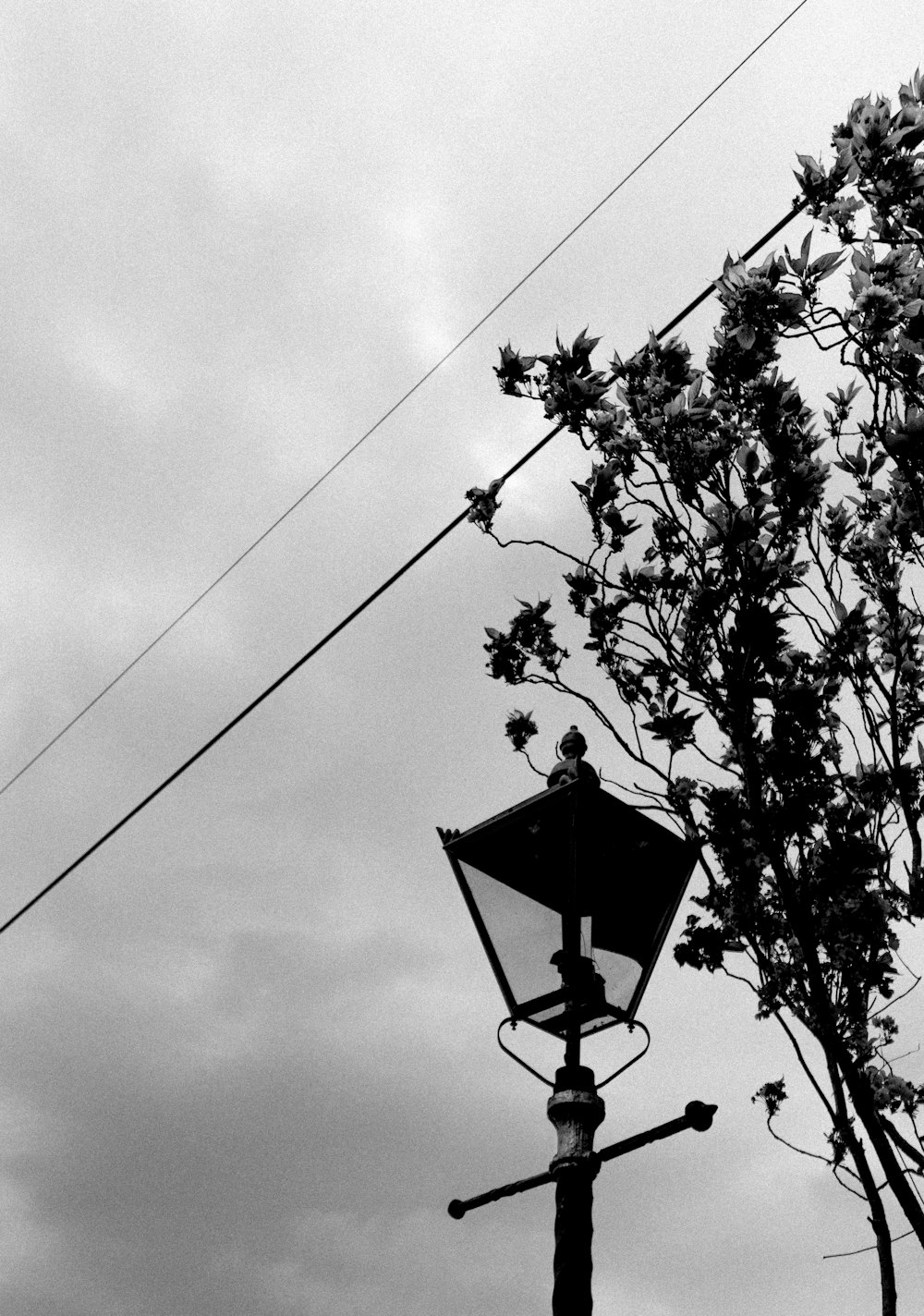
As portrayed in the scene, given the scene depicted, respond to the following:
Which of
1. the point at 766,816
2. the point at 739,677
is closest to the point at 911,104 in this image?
the point at 739,677

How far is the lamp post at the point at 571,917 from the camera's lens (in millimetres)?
3760

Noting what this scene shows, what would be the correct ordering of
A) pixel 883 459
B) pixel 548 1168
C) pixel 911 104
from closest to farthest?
pixel 548 1168 → pixel 911 104 → pixel 883 459

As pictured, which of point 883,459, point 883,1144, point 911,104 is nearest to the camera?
point 911,104

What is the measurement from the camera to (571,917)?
3.77 metres

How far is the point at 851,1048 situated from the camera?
23.0ft

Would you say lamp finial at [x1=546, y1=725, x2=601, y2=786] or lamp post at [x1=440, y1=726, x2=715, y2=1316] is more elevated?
lamp finial at [x1=546, y1=725, x2=601, y2=786]

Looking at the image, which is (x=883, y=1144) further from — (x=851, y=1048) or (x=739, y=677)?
(x=739, y=677)

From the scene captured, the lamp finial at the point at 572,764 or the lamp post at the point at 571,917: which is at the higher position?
the lamp finial at the point at 572,764

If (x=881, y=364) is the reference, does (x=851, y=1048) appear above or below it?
below

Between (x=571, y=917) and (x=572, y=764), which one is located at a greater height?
(x=572, y=764)

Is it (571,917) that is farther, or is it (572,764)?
(572,764)

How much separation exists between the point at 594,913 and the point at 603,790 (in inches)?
14.6

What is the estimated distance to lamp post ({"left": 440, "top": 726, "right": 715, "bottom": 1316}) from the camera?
12.3 feet

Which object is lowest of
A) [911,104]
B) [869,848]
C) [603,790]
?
[603,790]
